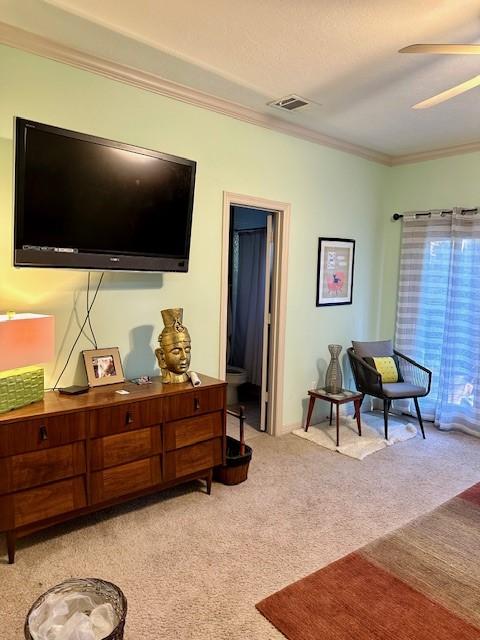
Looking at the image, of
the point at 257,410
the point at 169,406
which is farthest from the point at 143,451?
the point at 257,410

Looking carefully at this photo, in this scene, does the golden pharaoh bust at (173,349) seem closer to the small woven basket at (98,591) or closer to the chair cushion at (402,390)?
the small woven basket at (98,591)

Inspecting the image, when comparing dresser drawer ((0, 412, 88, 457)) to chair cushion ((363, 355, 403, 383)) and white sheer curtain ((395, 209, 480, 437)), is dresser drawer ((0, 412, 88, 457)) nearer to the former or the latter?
chair cushion ((363, 355, 403, 383))

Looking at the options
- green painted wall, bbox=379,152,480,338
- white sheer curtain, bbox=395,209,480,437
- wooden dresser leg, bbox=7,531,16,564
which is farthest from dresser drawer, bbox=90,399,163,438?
green painted wall, bbox=379,152,480,338

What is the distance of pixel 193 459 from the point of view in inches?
112

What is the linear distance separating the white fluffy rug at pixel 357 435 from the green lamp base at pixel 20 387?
2456 millimetres

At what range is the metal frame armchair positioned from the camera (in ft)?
13.1

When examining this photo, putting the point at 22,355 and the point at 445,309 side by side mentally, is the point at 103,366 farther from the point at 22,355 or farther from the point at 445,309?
the point at 445,309

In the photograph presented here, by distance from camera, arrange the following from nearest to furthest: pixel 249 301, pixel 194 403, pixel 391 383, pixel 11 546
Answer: pixel 11 546 → pixel 194 403 → pixel 391 383 → pixel 249 301

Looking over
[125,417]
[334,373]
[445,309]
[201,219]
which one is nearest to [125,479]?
[125,417]

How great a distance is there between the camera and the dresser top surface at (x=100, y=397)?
2242 millimetres

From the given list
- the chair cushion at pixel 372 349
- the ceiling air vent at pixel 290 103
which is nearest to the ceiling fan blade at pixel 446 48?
the ceiling air vent at pixel 290 103

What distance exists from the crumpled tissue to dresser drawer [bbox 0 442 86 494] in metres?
0.69

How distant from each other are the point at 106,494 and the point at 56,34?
2.54m

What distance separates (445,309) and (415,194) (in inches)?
49.4
